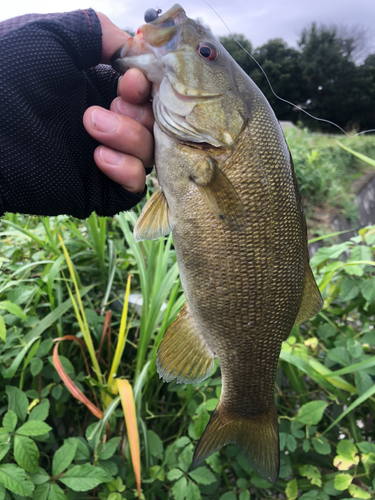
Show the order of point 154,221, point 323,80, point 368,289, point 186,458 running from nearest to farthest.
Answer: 1. point 154,221
2. point 186,458
3. point 368,289
4. point 323,80

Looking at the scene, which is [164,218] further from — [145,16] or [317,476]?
[317,476]

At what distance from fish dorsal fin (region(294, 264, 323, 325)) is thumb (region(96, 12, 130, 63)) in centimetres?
102

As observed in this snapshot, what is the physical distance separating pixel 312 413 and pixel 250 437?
0.35 meters

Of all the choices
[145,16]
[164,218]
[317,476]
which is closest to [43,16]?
[145,16]

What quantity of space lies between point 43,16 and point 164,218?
787 millimetres

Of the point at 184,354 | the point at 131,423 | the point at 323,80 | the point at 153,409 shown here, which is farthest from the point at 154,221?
the point at 323,80

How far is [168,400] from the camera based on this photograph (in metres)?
1.65

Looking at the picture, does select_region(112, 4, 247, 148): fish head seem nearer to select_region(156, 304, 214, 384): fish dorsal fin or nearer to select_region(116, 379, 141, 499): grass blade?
select_region(156, 304, 214, 384): fish dorsal fin

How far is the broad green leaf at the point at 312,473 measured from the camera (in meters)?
1.27

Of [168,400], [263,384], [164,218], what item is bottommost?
[168,400]

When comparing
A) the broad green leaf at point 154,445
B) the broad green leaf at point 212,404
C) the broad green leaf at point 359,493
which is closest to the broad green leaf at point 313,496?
the broad green leaf at point 359,493

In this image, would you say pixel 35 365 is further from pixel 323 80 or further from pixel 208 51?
pixel 323 80

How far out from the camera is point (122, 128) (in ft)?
3.28

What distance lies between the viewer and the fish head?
945mm
